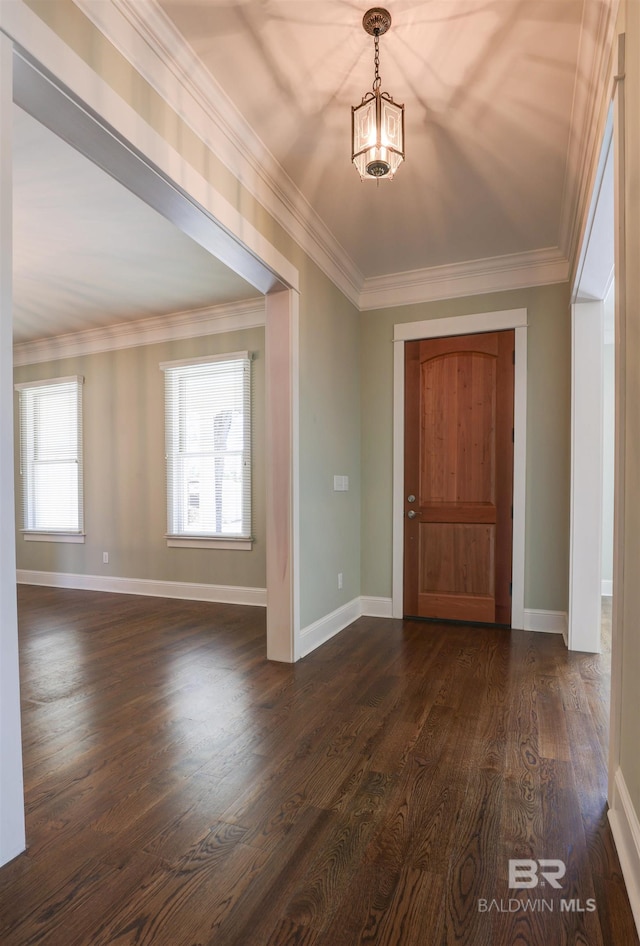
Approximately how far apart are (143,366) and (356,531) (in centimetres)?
292

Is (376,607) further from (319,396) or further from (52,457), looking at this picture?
(52,457)

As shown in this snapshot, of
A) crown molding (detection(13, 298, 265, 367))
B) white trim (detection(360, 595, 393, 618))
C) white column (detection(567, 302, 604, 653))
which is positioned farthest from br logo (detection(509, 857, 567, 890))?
crown molding (detection(13, 298, 265, 367))

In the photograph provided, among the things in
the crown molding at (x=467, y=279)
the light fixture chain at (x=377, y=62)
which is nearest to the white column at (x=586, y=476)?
the crown molding at (x=467, y=279)

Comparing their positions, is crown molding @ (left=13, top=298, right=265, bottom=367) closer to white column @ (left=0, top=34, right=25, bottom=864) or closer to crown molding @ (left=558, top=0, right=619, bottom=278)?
crown molding @ (left=558, top=0, right=619, bottom=278)

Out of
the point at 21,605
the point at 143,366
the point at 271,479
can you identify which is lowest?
the point at 21,605

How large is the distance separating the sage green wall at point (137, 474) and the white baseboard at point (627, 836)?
3501 mm

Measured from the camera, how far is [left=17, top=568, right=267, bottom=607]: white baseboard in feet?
16.1

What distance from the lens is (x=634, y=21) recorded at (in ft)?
4.79

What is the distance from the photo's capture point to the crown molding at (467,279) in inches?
152

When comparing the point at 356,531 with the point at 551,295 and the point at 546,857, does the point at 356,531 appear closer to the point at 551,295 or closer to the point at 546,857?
the point at 551,295

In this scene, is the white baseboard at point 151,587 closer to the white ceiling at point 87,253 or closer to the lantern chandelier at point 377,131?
the white ceiling at point 87,253

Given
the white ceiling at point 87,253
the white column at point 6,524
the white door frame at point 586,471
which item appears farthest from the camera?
the white door frame at point 586,471

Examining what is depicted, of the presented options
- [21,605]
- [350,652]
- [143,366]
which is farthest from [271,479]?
[21,605]

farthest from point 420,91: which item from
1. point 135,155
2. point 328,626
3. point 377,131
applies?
point 328,626
